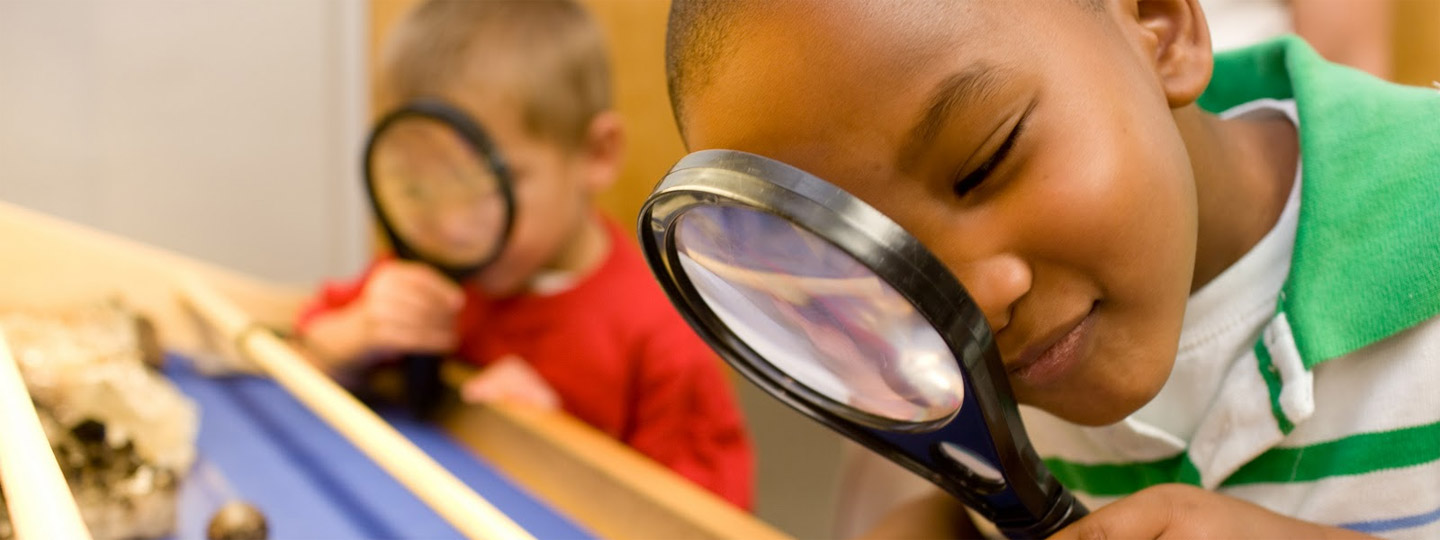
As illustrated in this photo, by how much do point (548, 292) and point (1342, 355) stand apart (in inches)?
38.6

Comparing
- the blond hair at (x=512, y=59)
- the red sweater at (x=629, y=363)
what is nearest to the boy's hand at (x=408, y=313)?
the red sweater at (x=629, y=363)

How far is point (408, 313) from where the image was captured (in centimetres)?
128

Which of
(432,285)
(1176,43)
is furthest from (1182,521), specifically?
(432,285)

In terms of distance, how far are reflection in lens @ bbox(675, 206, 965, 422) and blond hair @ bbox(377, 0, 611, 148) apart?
83cm

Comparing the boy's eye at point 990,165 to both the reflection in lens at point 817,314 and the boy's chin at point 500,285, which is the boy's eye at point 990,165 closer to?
the reflection in lens at point 817,314

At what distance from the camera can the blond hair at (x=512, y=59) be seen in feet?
4.37

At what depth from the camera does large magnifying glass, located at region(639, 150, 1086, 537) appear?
0.42 m

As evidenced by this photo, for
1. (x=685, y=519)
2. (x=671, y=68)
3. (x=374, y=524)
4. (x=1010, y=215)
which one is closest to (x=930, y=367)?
(x=1010, y=215)

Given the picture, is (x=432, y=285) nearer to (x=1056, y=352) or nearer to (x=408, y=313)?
(x=408, y=313)

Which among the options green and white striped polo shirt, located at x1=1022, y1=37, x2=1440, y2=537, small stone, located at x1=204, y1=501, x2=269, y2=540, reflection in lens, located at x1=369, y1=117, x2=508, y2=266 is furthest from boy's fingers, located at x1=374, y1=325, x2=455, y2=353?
green and white striped polo shirt, located at x1=1022, y1=37, x2=1440, y2=537

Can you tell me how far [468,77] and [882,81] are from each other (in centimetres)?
92

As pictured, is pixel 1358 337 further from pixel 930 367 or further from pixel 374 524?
pixel 374 524

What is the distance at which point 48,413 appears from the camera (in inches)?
32.9

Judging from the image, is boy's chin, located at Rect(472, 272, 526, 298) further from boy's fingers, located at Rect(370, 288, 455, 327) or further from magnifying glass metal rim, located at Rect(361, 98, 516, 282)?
magnifying glass metal rim, located at Rect(361, 98, 516, 282)
